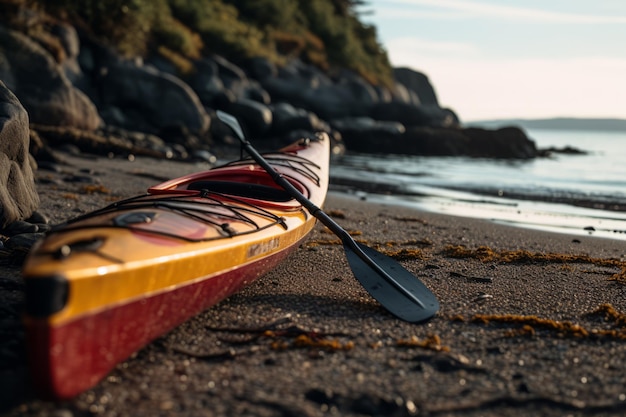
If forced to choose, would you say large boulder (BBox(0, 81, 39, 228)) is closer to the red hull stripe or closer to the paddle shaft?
the paddle shaft

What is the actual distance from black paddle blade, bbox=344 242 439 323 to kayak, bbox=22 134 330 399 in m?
0.59

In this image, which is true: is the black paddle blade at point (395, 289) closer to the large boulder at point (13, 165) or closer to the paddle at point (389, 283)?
the paddle at point (389, 283)

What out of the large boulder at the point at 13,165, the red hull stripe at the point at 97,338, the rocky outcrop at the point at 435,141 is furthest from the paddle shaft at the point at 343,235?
the rocky outcrop at the point at 435,141

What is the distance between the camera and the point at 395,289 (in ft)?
12.8

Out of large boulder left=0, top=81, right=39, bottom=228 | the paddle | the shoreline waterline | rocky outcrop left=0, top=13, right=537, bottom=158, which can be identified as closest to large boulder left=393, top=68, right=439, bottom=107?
rocky outcrop left=0, top=13, right=537, bottom=158

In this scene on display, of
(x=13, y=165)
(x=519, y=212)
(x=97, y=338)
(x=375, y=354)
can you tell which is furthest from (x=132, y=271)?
(x=519, y=212)

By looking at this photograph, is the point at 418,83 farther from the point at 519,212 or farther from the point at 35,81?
the point at 519,212

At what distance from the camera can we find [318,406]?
8.20 ft

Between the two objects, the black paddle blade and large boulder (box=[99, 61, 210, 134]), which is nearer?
the black paddle blade

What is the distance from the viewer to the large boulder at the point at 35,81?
12.3 m

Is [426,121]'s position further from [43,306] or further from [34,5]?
[43,306]

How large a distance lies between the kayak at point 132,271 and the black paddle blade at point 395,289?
589 mm

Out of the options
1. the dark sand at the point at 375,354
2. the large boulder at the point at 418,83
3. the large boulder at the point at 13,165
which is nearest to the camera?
the dark sand at the point at 375,354

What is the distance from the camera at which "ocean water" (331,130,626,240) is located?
9.33m
